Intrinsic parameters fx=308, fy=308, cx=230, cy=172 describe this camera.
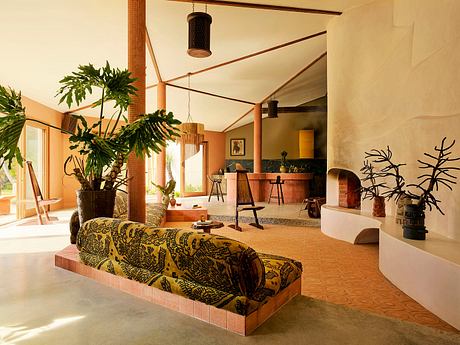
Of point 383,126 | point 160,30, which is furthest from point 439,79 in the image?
point 160,30

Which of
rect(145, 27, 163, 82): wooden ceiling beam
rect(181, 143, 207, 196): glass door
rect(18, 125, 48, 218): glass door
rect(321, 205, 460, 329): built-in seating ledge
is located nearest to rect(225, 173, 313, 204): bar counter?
rect(181, 143, 207, 196): glass door

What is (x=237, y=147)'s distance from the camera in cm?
1216

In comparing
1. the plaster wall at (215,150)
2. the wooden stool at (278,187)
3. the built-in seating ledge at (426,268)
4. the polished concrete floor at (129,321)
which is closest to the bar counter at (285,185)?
the wooden stool at (278,187)

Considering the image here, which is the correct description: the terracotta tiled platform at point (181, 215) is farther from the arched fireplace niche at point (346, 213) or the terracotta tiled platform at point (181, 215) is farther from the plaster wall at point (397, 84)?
the plaster wall at point (397, 84)

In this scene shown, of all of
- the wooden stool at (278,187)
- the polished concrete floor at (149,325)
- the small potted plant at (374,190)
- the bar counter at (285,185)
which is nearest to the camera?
the polished concrete floor at (149,325)

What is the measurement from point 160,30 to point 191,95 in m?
3.39

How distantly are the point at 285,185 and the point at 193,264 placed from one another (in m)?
7.31

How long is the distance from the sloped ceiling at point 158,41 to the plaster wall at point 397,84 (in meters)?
0.68

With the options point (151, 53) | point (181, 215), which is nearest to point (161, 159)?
point (181, 215)

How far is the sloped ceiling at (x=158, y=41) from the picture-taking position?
4000 millimetres

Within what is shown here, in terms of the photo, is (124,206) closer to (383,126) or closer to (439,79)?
(383,126)

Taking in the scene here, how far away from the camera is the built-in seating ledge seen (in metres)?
2.15

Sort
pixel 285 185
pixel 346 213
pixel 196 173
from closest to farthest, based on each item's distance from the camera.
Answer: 1. pixel 346 213
2. pixel 285 185
3. pixel 196 173

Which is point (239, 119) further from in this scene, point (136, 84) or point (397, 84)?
point (136, 84)
